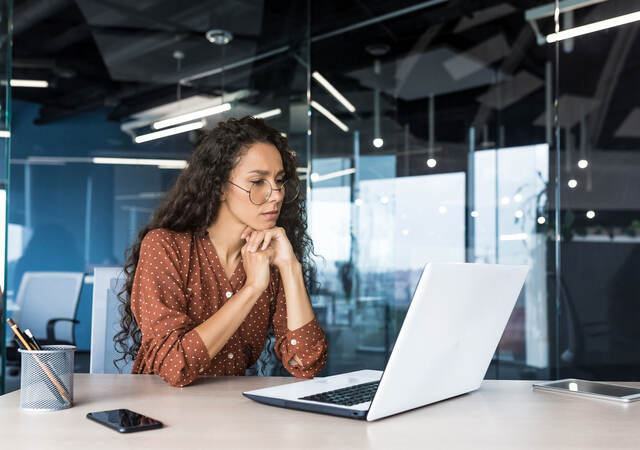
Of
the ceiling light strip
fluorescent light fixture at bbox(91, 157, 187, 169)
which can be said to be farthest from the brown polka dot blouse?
the ceiling light strip

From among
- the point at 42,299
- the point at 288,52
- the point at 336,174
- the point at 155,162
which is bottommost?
the point at 42,299

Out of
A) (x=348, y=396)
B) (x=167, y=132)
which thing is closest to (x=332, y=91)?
(x=167, y=132)

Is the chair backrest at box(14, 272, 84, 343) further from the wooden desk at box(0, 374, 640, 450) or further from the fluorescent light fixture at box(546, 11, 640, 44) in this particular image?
the fluorescent light fixture at box(546, 11, 640, 44)

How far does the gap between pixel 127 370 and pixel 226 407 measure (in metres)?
0.81

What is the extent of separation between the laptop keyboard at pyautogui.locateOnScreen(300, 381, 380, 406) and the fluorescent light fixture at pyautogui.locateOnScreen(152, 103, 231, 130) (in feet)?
12.0

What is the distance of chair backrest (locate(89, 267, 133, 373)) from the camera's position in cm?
185

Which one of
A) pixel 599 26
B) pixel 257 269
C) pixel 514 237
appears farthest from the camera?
pixel 514 237

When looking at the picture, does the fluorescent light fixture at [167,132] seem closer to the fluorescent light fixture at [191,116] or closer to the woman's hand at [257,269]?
the fluorescent light fixture at [191,116]

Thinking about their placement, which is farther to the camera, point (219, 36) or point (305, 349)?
point (219, 36)

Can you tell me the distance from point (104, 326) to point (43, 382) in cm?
77

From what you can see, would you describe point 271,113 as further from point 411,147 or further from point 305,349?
point 305,349

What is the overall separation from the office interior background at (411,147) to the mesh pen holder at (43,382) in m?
3.25

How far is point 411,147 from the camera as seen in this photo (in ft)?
15.4

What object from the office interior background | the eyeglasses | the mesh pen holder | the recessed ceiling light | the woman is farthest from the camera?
the recessed ceiling light
